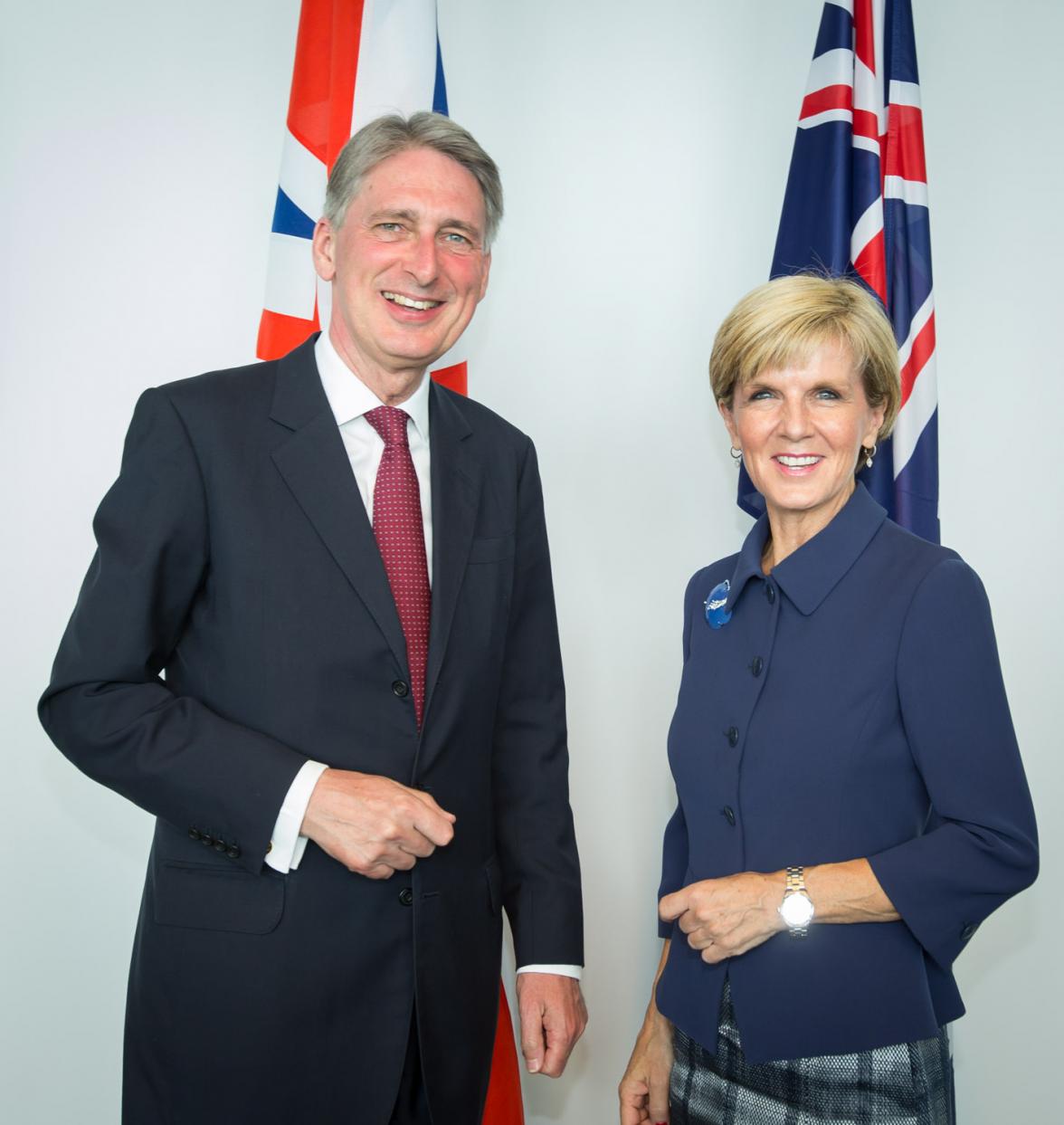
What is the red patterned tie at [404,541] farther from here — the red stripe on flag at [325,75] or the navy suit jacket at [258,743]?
the red stripe on flag at [325,75]

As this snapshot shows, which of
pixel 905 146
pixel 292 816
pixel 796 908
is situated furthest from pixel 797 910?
pixel 905 146

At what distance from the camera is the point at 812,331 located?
5.84 feet

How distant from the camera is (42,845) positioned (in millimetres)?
2695

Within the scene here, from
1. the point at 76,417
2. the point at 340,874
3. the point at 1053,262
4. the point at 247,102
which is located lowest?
the point at 340,874

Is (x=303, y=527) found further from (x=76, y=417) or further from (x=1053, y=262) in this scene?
(x=1053, y=262)

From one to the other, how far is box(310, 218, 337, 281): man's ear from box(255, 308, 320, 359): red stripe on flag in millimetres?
603

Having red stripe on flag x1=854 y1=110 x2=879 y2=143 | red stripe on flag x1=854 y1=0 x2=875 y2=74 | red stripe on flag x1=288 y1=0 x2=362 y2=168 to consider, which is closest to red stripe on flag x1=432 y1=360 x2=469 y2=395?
red stripe on flag x1=288 y1=0 x2=362 y2=168

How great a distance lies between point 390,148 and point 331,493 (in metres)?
0.59

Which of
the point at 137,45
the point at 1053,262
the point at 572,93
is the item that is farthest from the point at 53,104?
the point at 1053,262

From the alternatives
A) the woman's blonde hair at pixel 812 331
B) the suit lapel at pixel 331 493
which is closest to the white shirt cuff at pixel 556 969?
the suit lapel at pixel 331 493

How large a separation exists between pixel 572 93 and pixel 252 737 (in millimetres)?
2128

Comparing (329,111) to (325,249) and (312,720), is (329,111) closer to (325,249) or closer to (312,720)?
(325,249)

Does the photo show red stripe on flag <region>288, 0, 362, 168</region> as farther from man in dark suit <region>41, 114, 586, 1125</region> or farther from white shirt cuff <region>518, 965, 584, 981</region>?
white shirt cuff <region>518, 965, 584, 981</region>

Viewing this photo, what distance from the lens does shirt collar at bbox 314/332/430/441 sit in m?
1.75
